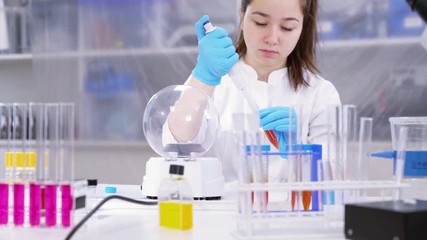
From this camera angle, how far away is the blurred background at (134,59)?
7.92ft

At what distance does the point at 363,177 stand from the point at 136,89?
6.62ft

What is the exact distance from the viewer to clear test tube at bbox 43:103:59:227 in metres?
0.82

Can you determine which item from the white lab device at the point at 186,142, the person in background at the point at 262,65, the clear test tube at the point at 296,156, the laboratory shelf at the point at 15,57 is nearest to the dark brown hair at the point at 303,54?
the person in background at the point at 262,65

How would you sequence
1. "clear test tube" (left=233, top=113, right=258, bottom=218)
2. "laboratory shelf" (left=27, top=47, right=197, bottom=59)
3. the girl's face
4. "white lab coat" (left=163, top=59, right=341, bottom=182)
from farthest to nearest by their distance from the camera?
"laboratory shelf" (left=27, top=47, right=197, bottom=59) < "white lab coat" (left=163, top=59, right=341, bottom=182) < the girl's face < "clear test tube" (left=233, top=113, right=258, bottom=218)

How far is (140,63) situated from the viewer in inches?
106

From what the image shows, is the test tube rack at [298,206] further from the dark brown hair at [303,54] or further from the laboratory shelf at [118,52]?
the laboratory shelf at [118,52]

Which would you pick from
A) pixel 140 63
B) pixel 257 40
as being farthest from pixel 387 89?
pixel 140 63

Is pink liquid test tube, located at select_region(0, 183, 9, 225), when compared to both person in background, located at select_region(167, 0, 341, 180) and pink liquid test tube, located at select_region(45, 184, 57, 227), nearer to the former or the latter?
pink liquid test tube, located at select_region(45, 184, 57, 227)

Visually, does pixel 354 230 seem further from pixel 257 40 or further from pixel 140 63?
pixel 140 63

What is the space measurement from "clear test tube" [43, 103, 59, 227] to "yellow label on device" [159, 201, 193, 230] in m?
0.18

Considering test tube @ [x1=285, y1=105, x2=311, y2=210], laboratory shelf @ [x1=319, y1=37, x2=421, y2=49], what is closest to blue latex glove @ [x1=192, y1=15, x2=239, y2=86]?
test tube @ [x1=285, y1=105, x2=311, y2=210]

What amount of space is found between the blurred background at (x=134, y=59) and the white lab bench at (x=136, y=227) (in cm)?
148

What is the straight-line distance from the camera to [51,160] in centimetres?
83

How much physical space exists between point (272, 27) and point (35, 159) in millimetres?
1029
